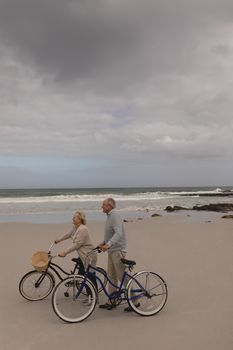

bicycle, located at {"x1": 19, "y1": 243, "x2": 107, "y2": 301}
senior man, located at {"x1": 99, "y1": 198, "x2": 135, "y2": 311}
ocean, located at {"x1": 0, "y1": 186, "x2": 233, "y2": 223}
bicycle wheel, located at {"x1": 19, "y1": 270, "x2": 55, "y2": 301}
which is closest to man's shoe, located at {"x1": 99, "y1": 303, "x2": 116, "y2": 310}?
senior man, located at {"x1": 99, "y1": 198, "x2": 135, "y2": 311}

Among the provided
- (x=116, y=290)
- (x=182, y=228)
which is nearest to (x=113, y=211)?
(x=116, y=290)

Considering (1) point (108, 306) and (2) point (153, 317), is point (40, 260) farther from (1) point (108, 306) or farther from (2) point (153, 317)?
(2) point (153, 317)

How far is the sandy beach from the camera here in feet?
16.1

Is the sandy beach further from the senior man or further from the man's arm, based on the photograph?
the man's arm

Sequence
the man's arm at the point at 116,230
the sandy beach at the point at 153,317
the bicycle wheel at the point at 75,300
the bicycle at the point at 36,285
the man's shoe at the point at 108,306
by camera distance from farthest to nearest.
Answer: the bicycle at the point at 36,285 < the man's shoe at the point at 108,306 < the man's arm at the point at 116,230 < the bicycle wheel at the point at 75,300 < the sandy beach at the point at 153,317

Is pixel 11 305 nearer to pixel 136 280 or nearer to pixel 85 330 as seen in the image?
pixel 85 330

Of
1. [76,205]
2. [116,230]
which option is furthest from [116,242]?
[76,205]

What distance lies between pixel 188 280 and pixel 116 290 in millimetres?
2522

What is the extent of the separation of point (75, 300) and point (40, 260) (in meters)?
0.91

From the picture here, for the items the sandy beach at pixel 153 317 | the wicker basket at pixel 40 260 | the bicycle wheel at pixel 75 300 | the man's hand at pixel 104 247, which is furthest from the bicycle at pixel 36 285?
the man's hand at pixel 104 247

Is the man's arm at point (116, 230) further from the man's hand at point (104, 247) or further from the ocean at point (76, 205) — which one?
the ocean at point (76, 205)

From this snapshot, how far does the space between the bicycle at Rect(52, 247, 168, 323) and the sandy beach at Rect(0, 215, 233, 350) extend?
0.15 m

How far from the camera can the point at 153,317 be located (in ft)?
19.1

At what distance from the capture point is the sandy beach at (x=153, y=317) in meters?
4.92
